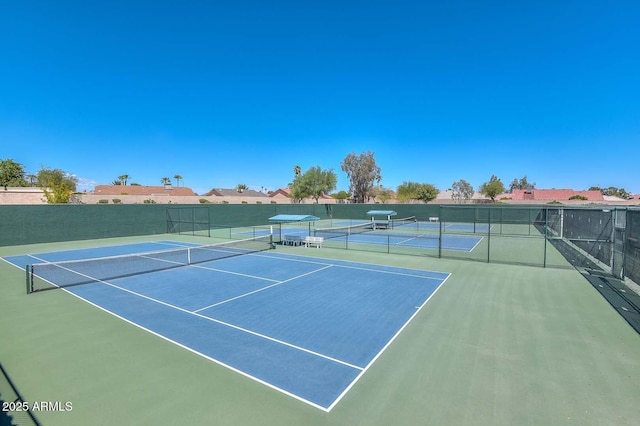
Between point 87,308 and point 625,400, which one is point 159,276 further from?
point 625,400

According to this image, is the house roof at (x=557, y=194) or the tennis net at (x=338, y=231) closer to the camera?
the tennis net at (x=338, y=231)

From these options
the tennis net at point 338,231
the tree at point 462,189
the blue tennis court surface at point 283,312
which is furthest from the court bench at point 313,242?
the tree at point 462,189

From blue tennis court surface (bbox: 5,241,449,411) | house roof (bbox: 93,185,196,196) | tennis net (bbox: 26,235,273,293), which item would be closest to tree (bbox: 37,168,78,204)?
house roof (bbox: 93,185,196,196)

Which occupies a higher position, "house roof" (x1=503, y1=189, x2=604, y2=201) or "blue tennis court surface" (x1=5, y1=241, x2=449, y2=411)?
"house roof" (x1=503, y1=189, x2=604, y2=201)

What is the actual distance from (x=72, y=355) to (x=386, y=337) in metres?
6.93

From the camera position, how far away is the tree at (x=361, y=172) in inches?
3014

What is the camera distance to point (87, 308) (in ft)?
30.6

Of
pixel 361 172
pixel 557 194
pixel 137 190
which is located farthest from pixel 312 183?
pixel 557 194

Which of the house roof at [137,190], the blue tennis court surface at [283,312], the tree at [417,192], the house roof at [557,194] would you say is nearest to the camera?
the blue tennis court surface at [283,312]

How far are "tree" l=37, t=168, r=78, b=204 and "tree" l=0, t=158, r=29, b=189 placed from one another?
8159 mm

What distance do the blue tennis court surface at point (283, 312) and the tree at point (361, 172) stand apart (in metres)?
63.1

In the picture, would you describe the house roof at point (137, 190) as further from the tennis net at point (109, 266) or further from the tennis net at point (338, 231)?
the tennis net at point (109, 266)

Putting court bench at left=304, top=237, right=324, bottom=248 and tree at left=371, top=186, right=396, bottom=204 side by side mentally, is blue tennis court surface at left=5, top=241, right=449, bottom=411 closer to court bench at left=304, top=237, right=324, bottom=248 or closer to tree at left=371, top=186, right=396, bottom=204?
court bench at left=304, top=237, right=324, bottom=248

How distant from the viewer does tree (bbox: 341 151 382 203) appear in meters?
76.6
